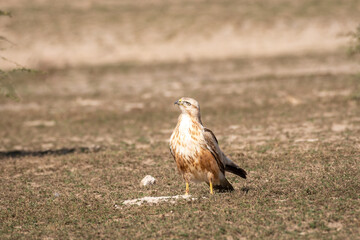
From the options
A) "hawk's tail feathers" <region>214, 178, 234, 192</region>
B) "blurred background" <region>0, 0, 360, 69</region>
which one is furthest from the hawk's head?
"blurred background" <region>0, 0, 360, 69</region>

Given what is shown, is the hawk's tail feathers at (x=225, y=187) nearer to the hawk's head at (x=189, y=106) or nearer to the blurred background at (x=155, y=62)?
the hawk's head at (x=189, y=106)

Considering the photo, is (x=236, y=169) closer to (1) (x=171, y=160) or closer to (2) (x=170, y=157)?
(1) (x=171, y=160)

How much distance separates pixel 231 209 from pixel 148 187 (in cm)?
259

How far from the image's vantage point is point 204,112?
2200cm

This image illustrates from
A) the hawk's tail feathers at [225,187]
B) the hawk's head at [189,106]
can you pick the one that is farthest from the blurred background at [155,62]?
the hawk's head at [189,106]

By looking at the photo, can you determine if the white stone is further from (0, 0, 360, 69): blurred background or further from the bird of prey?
(0, 0, 360, 69): blurred background

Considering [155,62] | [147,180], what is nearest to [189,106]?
[147,180]

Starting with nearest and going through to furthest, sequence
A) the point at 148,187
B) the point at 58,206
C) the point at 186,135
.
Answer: the point at 186,135
the point at 58,206
the point at 148,187

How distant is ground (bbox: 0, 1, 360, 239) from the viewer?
8.60 meters

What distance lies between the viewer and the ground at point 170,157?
8.60 m

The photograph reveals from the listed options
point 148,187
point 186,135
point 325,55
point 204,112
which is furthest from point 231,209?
point 325,55

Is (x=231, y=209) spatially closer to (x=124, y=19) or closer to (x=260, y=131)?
(x=260, y=131)

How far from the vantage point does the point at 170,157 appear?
14117mm

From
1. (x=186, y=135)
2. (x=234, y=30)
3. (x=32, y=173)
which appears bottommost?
(x=32, y=173)
